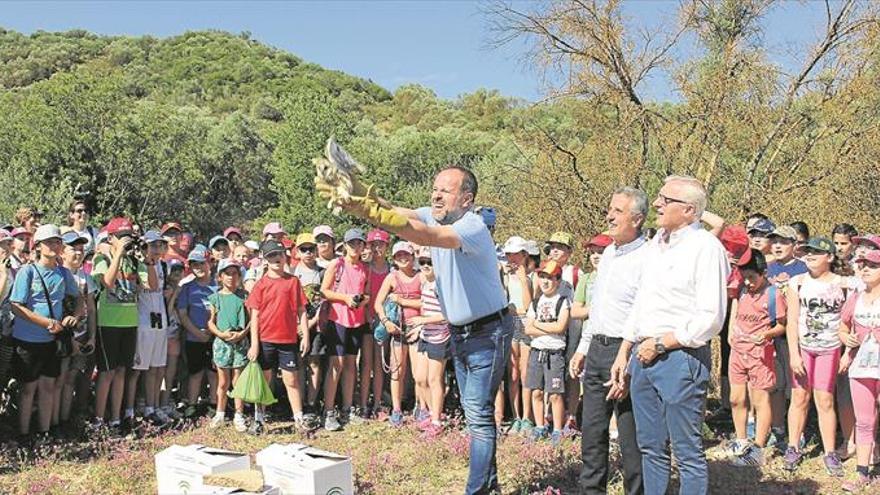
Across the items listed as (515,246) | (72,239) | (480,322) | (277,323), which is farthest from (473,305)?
(72,239)

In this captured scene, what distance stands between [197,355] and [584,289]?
4169mm

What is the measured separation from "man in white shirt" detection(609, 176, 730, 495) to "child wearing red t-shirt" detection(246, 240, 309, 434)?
398 centimetres

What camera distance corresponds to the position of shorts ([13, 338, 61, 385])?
6.44 m

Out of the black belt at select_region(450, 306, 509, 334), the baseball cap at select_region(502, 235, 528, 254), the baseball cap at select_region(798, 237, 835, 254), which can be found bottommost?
the black belt at select_region(450, 306, 509, 334)

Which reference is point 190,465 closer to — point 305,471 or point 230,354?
point 305,471

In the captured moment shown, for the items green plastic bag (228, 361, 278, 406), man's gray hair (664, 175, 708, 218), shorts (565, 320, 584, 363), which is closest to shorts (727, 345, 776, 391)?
shorts (565, 320, 584, 363)

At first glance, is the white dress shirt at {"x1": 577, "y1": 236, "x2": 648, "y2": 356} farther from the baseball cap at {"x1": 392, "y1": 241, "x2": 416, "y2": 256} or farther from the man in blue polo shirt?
the baseball cap at {"x1": 392, "y1": 241, "x2": 416, "y2": 256}

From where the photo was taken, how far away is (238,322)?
7500 millimetres

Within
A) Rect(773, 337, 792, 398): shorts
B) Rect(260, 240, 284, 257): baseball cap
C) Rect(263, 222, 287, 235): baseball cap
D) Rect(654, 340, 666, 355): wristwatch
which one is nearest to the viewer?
Rect(654, 340, 666, 355): wristwatch

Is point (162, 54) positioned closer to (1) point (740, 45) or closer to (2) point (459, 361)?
(1) point (740, 45)

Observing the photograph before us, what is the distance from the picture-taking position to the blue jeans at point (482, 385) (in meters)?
4.67

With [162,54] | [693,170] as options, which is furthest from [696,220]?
[162,54]

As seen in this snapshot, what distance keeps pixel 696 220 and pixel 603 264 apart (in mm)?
786

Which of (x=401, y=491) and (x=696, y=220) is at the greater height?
(x=696, y=220)
